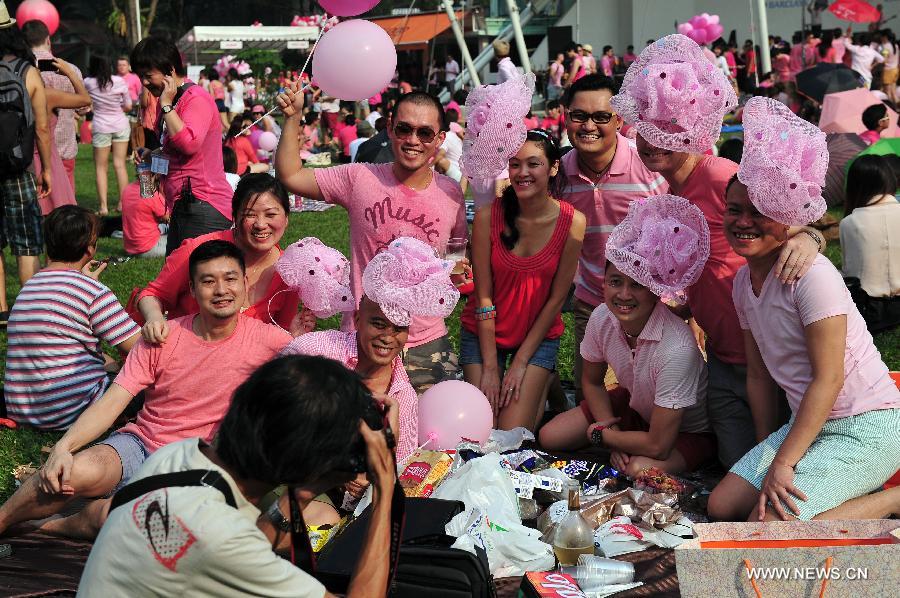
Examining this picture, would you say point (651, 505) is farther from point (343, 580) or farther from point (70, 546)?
point (70, 546)

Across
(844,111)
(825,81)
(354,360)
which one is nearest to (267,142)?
(825,81)

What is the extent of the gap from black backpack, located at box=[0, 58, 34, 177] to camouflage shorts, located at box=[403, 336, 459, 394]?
362 centimetres

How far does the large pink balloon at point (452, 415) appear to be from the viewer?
449 cm

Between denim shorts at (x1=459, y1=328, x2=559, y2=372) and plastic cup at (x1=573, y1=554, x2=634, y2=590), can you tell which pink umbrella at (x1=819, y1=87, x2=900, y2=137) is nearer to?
denim shorts at (x1=459, y1=328, x2=559, y2=372)

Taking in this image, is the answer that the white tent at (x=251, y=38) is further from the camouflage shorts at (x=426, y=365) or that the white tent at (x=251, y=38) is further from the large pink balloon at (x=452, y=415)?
the large pink balloon at (x=452, y=415)

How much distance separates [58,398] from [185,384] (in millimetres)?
1145

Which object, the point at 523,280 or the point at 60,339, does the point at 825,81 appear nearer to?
the point at 523,280

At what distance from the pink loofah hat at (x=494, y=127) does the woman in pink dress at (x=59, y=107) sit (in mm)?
4535

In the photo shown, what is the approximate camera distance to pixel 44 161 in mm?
7363

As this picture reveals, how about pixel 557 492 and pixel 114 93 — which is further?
pixel 114 93

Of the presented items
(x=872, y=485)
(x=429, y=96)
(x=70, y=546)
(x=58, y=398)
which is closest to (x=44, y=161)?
(x=58, y=398)

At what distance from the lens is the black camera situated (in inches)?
95.5

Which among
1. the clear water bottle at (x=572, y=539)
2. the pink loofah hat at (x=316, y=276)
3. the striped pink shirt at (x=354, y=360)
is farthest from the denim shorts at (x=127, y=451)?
the clear water bottle at (x=572, y=539)

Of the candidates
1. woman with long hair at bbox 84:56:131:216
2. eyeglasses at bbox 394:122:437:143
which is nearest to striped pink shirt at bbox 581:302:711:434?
eyeglasses at bbox 394:122:437:143
